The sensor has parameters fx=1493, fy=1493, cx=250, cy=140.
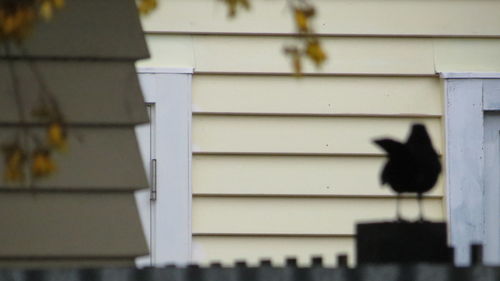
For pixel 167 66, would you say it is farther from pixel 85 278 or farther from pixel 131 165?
pixel 85 278

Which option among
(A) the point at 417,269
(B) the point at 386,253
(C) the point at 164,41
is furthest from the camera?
(C) the point at 164,41

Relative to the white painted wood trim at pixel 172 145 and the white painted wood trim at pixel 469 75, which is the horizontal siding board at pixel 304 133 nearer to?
the white painted wood trim at pixel 172 145

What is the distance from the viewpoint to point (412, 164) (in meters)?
3.89

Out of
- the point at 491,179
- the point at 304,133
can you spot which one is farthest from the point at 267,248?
the point at 491,179

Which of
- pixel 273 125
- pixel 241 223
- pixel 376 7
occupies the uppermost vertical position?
Answer: pixel 376 7

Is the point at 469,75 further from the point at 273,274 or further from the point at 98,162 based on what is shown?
the point at 273,274

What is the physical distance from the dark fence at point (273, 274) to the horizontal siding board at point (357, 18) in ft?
11.7

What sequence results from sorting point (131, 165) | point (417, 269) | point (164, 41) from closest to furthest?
point (417, 269)
point (131, 165)
point (164, 41)

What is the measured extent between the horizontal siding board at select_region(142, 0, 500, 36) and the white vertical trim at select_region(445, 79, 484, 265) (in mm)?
272

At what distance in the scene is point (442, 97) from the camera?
266 inches

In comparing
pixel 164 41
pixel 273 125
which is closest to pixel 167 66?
pixel 164 41

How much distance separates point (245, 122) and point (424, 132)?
290cm

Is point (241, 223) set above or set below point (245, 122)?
below

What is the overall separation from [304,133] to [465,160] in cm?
74
